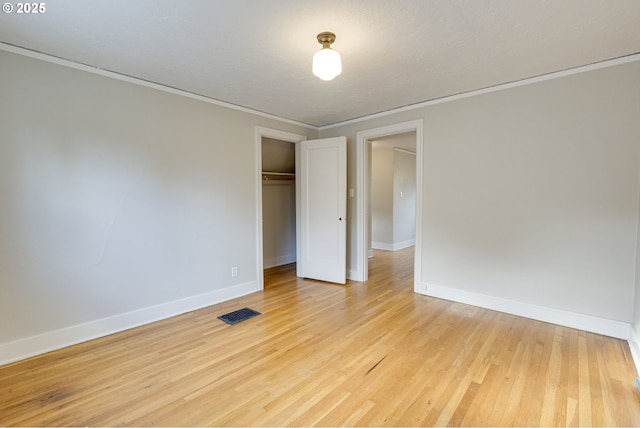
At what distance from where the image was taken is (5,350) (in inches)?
84.6

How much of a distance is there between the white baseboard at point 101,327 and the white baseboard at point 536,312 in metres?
2.56

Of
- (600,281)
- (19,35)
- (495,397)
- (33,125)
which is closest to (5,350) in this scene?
(33,125)

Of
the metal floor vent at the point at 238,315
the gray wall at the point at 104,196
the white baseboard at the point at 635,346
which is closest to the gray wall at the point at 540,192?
the white baseboard at the point at 635,346

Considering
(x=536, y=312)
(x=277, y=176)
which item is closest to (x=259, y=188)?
(x=277, y=176)

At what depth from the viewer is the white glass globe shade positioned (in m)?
1.93

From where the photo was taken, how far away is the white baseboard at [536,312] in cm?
251

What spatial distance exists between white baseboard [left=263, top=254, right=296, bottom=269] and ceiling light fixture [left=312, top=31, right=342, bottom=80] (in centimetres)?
382

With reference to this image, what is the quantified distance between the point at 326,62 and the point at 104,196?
2.24 m

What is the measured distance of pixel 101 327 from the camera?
8.45 feet

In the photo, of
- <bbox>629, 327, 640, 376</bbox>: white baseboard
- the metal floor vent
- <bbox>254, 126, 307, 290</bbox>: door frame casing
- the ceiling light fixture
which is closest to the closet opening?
<bbox>254, 126, 307, 290</bbox>: door frame casing

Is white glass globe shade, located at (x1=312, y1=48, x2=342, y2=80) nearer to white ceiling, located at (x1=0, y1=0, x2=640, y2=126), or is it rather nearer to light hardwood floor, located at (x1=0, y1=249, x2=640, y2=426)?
white ceiling, located at (x1=0, y1=0, x2=640, y2=126)

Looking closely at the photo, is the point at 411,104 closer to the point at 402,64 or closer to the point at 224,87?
the point at 402,64

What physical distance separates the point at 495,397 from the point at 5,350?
3450mm

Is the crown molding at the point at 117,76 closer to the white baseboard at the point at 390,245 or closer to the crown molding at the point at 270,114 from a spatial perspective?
the crown molding at the point at 270,114
